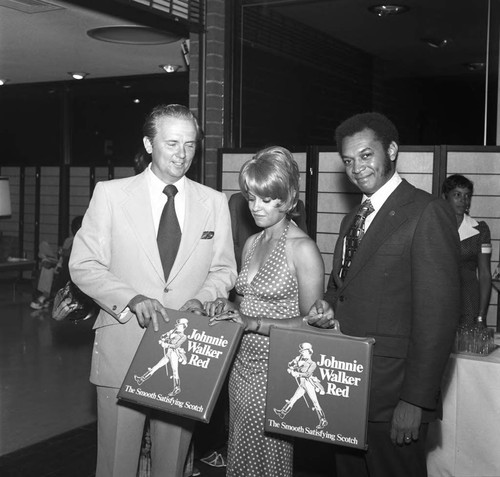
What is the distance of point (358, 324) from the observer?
88.1 inches

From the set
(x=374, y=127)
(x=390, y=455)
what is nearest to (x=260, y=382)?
(x=390, y=455)

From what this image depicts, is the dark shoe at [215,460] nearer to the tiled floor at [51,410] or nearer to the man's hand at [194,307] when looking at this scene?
the tiled floor at [51,410]

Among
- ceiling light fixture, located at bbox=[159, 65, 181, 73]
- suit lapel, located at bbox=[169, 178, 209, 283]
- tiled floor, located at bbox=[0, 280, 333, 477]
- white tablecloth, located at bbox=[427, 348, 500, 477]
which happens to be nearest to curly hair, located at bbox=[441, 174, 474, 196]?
white tablecloth, located at bbox=[427, 348, 500, 477]

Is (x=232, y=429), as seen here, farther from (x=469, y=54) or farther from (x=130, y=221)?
(x=469, y=54)

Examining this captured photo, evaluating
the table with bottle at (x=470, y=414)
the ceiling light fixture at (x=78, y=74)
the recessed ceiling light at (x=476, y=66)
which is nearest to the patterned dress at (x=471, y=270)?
the table with bottle at (x=470, y=414)

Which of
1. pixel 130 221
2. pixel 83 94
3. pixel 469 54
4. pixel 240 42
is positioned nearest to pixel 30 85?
pixel 83 94

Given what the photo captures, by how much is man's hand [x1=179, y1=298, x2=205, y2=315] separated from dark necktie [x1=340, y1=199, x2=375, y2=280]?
491mm

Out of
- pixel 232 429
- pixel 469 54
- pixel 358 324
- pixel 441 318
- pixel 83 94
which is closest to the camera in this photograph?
pixel 441 318

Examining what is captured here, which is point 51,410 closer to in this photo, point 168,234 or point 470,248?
point 168,234

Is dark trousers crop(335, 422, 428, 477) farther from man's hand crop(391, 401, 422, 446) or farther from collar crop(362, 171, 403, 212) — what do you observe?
collar crop(362, 171, 403, 212)

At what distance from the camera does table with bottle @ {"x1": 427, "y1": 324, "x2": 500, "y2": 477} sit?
10.4 feet

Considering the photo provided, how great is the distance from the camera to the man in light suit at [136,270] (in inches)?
101

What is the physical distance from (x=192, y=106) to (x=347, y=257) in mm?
3528

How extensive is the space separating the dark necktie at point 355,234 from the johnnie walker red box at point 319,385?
258 mm
